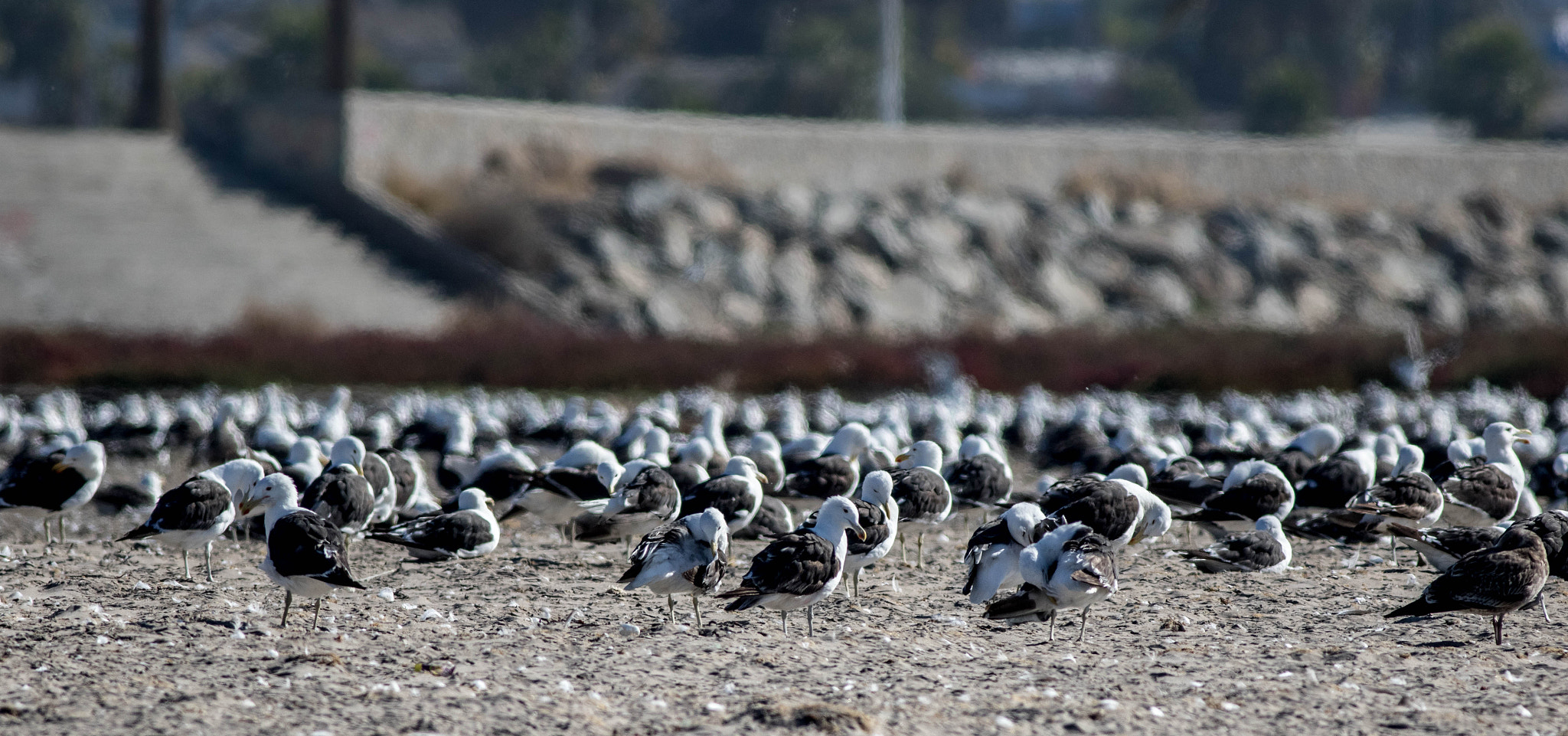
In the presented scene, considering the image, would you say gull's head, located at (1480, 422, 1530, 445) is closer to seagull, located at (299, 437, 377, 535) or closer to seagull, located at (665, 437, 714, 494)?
seagull, located at (665, 437, 714, 494)

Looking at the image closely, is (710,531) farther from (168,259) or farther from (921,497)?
(168,259)

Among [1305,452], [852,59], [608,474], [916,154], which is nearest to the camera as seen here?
[608,474]

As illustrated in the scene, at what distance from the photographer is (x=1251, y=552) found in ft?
33.5

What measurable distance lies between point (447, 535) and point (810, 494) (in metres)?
2.80

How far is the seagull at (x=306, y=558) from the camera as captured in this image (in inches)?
337

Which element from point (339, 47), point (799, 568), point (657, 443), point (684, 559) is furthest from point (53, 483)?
point (339, 47)

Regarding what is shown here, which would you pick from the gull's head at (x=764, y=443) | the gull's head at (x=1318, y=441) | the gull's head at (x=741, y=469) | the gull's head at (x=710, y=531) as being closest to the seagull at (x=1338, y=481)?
the gull's head at (x=1318, y=441)

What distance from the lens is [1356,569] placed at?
36.4 feet

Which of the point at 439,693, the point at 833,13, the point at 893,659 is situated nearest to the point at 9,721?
the point at 439,693

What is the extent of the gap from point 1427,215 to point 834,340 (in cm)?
2933

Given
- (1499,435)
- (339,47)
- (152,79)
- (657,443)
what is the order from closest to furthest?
(1499,435) → (657,443) → (339,47) → (152,79)

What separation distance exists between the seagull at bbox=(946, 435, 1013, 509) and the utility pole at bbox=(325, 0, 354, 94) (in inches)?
1171

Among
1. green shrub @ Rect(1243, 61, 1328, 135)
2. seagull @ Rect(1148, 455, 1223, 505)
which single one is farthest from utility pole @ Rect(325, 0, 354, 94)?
green shrub @ Rect(1243, 61, 1328, 135)

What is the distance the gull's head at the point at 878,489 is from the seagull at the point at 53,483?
217 inches
